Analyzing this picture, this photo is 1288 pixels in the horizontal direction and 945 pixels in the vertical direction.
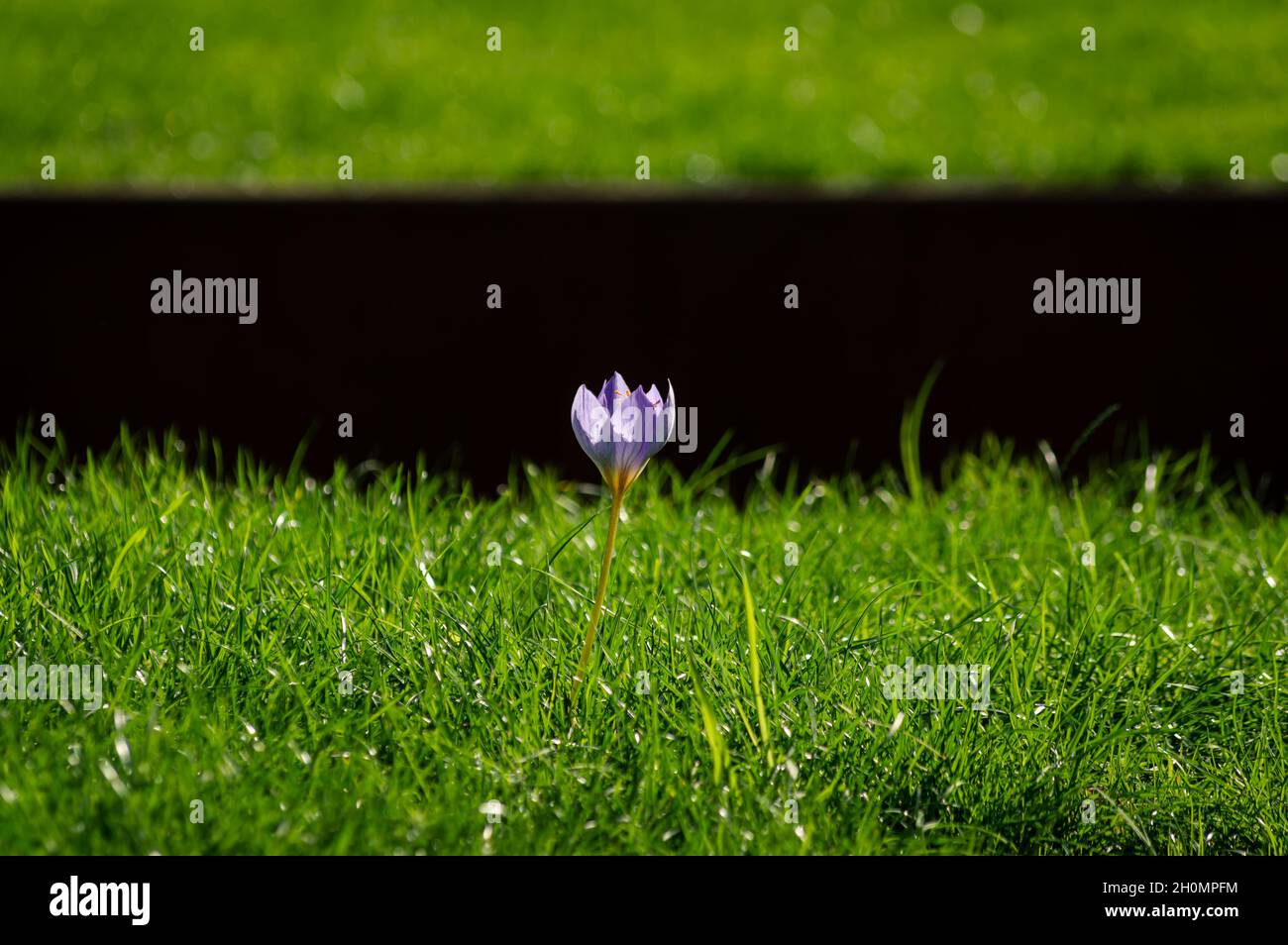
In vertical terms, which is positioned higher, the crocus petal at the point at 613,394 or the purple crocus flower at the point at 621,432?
the crocus petal at the point at 613,394

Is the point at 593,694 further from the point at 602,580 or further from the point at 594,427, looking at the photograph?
the point at 594,427

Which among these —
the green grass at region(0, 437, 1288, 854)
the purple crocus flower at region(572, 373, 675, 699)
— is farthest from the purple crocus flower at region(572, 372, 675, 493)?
the green grass at region(0, 437, 1288, 854)

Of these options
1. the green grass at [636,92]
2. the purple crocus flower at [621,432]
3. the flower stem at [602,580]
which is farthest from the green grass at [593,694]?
the green grass at [636,92]

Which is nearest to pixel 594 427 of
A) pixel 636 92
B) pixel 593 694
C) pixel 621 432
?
pixel 621 432

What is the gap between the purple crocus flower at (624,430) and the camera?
226cm

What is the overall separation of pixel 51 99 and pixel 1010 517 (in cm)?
575

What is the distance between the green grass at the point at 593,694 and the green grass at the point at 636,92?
2.91m

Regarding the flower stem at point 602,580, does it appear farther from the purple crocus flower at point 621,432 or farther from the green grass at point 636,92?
the green grass at point 636,92

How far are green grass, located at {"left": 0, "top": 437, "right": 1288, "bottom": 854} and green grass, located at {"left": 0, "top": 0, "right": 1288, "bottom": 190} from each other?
9.56ft

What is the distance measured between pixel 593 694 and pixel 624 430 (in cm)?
63

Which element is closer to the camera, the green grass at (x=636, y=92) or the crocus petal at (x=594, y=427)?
the crocus petal at (x=594, y=427)

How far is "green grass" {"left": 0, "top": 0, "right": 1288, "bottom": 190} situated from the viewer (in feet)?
21.3

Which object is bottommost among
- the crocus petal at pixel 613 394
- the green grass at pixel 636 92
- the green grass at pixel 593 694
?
the green grass at pixel 593 694

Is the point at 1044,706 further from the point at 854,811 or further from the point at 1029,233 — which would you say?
the point at 1029,233
